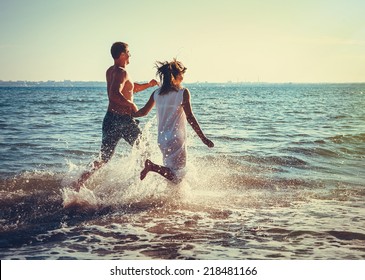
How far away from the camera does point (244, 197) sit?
587 cm

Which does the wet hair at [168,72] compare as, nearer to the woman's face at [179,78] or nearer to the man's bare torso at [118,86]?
the woman's face at [179,78]

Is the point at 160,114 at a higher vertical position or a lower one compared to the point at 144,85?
lower

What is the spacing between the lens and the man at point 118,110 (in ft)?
17.8

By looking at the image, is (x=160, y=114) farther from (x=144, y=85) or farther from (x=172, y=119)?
(x=144, y=85)

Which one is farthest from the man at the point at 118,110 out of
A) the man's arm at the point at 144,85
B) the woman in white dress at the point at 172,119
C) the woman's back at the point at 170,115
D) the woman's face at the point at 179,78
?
the woman's face at the point at 179,78

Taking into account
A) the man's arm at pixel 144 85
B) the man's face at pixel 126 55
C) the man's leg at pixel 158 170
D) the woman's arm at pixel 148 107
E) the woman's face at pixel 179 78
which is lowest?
the man's leg at pixel 158 170

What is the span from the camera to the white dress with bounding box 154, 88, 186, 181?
5031 millimetres

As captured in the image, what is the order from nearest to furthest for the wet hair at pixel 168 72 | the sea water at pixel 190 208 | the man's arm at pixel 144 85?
the sea water at pixel 190 208, the wet hair at pixel 168 72, the man's arm at pixel 144 85

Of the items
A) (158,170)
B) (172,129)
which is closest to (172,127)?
(172,129)

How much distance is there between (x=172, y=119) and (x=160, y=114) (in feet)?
0.57

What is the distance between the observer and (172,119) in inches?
202

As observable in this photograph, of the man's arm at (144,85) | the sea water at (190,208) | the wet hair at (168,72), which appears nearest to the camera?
the sea water at (190,208)
